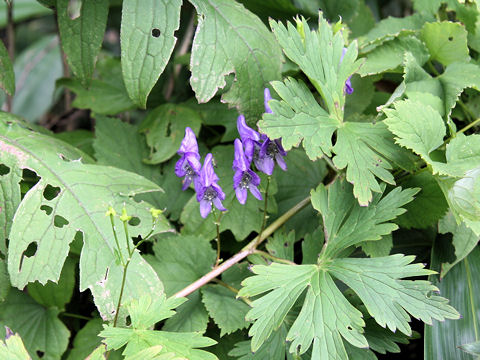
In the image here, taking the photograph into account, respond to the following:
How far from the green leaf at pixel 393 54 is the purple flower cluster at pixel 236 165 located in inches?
17.3

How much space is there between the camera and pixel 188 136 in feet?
4.12

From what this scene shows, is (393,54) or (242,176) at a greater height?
(393,54)

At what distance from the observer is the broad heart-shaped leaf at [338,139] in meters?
1.18

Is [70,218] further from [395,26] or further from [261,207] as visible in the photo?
[395,26]

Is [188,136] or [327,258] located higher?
[188,136]

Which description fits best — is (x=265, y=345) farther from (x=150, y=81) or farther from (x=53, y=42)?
(x=53, y=42)

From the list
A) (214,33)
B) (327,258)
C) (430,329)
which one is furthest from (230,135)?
(430,329)

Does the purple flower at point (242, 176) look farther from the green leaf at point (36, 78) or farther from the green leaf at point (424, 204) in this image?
the green leaf at point (36, 78)

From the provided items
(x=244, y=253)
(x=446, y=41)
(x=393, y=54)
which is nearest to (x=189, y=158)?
(x=244, y=253)

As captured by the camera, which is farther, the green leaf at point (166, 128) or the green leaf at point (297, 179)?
the green leaf at point (166, 128)

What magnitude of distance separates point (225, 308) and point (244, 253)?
0.50 ft

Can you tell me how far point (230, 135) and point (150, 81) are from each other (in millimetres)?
447

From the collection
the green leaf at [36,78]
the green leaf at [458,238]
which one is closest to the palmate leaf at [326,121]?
the green leaf at [458,238]

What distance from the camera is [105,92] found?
1.91m
